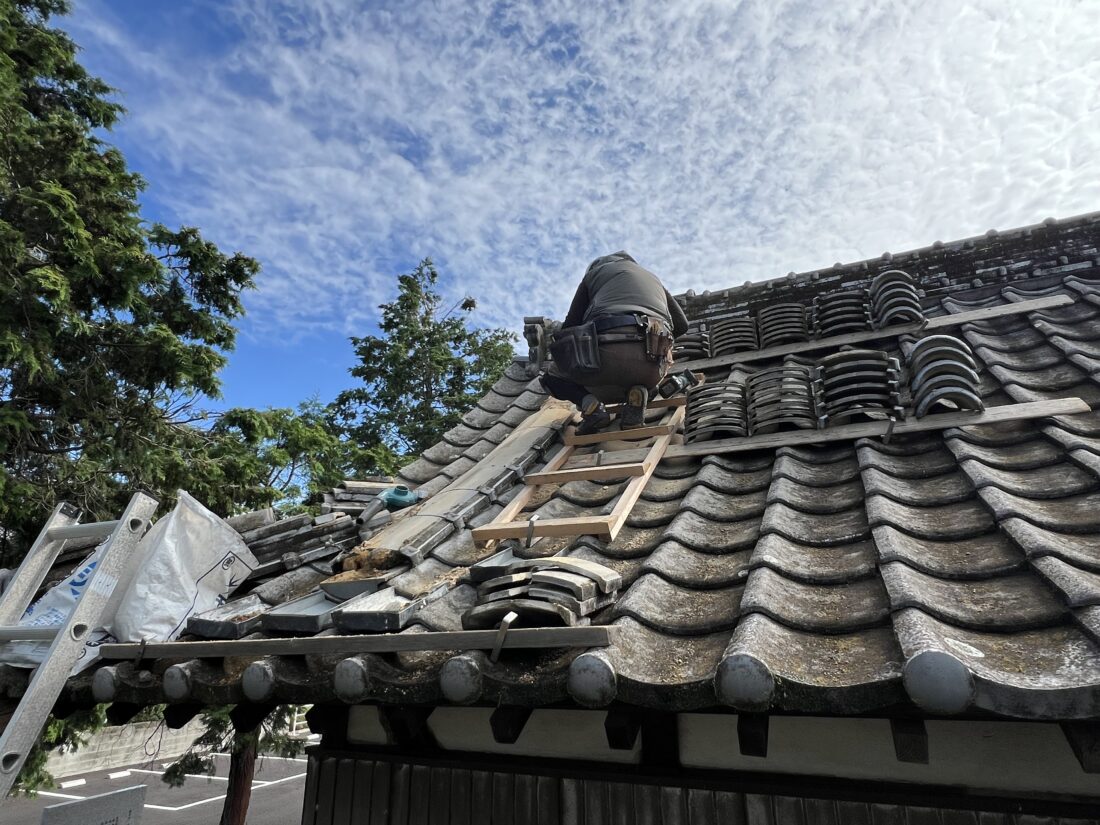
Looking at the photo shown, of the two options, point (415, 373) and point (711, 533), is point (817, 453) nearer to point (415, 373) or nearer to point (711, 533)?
point (711, 533)

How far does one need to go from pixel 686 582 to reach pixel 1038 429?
2.25 metres

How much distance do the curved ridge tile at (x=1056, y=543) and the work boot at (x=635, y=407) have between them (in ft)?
8.21

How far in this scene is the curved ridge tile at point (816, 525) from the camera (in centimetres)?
276

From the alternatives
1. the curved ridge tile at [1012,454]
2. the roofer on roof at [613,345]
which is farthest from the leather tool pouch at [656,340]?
the curved ridge tile at [1012,454]

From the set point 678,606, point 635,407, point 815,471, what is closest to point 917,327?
point 815,471

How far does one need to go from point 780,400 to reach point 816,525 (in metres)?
1.46

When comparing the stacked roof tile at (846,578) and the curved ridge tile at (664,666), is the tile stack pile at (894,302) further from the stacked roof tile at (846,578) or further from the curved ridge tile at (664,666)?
the curved ridge tile at (664,666)

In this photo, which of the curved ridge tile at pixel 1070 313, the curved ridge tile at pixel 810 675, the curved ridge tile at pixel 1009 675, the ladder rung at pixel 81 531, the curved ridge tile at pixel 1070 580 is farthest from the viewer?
the curved ridge tile at pixel 1070 313

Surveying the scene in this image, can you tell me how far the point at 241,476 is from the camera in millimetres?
11367

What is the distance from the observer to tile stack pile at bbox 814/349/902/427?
154 inches

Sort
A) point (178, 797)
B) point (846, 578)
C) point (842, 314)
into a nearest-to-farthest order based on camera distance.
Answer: point (846, 578), point (842, 314), point (178, 797)

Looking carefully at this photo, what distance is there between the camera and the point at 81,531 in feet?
11.9

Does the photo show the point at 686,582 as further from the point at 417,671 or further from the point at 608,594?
the point at 417,671

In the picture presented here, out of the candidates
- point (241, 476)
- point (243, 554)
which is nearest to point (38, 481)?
point (241, 476)
